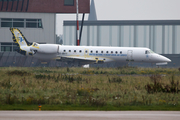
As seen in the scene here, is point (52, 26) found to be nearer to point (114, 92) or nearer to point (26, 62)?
point (26, 62)

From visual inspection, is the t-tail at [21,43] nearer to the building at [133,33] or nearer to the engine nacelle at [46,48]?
the engine nacelle at [46,48]

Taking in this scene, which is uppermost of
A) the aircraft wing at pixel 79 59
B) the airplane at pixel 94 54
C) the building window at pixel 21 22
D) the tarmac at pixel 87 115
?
the building window at pixel 21 22

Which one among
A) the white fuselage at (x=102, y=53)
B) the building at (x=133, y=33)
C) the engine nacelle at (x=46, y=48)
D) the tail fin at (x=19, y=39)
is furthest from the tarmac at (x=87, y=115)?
the building at (x=133, y=33)

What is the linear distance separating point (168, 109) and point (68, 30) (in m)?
65.8

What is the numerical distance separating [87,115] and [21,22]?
4655cm

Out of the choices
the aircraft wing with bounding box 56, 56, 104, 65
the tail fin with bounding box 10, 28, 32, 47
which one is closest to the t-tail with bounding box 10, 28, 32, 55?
the tail fin with bounding box 10, 28, 32, 47

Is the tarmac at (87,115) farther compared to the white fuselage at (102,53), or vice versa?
the white fuselage at (102,53)

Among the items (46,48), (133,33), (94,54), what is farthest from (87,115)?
(133,33)

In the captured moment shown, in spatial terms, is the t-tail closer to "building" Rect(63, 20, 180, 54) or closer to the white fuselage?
the white fuselage

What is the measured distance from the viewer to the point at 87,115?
9.88 meters

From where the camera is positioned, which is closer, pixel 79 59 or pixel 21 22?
pixel 79 59

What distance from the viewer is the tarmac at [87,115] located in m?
9.33

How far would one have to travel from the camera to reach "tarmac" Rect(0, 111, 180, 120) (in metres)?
9.33

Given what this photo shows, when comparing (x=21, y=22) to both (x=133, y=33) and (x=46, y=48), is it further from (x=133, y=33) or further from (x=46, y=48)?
(x=133, y=33)
